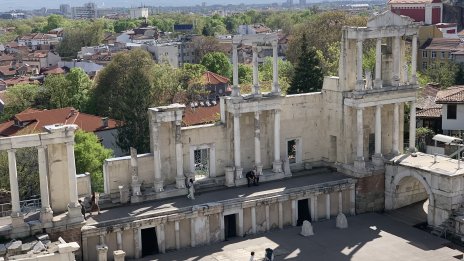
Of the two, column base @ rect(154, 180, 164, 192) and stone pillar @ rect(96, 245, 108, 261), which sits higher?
column base @ rect(154, 180, 164, 192)

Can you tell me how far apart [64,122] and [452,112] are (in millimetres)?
30708

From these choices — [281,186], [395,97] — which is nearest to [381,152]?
[395,97]

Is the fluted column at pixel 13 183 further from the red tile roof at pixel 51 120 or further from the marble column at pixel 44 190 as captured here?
the red tile roof at pixel 51 120

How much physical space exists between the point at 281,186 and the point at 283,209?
1.35 metres

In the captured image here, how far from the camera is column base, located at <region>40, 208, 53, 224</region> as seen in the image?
28250 millimetres

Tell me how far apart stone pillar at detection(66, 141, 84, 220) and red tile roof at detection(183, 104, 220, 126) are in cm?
2745

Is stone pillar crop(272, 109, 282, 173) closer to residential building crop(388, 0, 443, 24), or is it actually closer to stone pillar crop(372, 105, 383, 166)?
stone pillar crop(372, 105, 383, 166)

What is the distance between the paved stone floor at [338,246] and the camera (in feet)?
97.7

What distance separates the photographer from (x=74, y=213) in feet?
94.2

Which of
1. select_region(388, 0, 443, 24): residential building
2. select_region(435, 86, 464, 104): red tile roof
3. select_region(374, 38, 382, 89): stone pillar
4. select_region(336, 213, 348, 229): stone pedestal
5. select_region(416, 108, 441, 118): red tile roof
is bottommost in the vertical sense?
select_region(336, 213, 348, 229): stone pedestal

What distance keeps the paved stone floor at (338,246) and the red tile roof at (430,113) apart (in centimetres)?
1594

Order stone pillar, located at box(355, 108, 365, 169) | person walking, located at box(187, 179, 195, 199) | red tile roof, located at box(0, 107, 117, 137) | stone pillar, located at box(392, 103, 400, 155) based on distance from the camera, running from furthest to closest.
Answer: red tile roof, located at box(0, 107, 117, 137), stone pillar, located at box(392, 103, 400, 155), stone pillar, located at box(355, 108, 365, 169), person walking, located at box(187, 179, 195, 199)

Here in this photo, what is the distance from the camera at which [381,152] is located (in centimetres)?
3725

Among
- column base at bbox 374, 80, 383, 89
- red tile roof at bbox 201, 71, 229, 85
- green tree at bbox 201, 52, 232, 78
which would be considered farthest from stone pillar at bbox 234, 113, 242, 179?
green tree at bbox 201, 52, 232, 78
